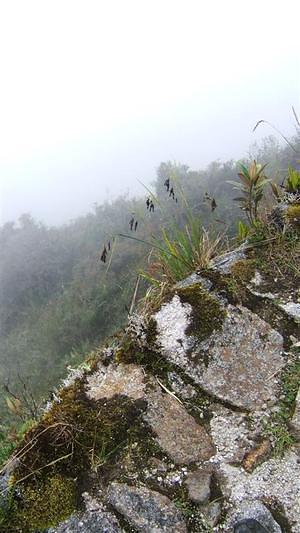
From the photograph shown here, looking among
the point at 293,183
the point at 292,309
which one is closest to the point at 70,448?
the point at 292,309

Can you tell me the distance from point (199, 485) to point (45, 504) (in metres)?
0.50

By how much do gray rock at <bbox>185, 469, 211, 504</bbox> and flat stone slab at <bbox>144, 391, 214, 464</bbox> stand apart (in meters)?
0.06

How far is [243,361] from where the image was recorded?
1947 millimetres

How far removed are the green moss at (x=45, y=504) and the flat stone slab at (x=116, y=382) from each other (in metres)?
0.38

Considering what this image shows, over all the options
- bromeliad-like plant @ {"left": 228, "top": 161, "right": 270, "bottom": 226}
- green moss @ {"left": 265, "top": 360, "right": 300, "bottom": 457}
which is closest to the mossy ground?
green moss @ {"left": 265, "top": 360, "right": 300, "bottom": 457}

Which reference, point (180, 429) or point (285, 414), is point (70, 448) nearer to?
point (180, 429)

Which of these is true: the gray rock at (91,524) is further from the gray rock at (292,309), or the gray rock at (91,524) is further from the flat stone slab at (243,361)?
the gray rock at (292,309)

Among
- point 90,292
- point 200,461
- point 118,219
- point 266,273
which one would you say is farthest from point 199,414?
point 118,219

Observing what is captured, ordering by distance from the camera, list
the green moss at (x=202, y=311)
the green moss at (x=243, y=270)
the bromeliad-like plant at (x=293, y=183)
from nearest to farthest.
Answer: the green moss at (x=202, y=311), the green moss at (x=243, y=270), the bromeliad-like plant at (x=293, y=183)

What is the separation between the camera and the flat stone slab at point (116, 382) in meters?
1.86

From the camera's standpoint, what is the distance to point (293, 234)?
8.20 ft

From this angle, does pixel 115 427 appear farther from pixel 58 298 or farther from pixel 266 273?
pixel 58 298

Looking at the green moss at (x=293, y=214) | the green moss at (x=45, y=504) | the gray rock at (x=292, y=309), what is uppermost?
the green moss at (x=293, y=214)

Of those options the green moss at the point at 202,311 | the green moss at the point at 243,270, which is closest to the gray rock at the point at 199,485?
the green moss at the point at 202,311
